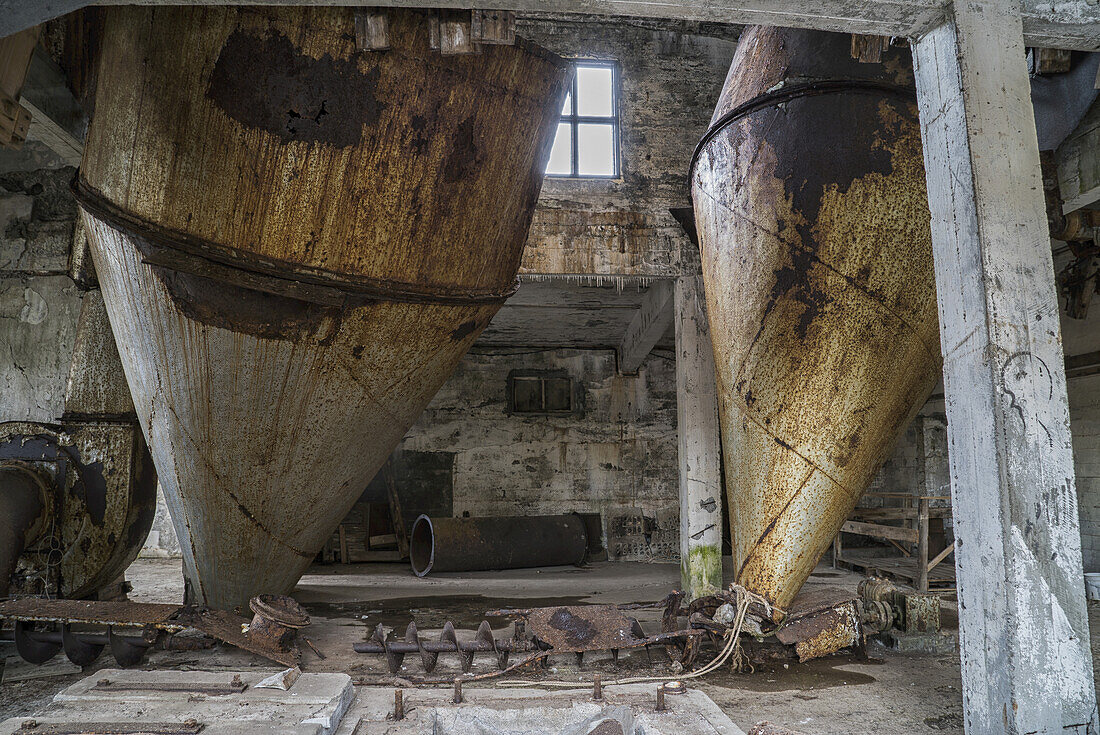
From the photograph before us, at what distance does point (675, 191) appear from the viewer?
7191 millimetres

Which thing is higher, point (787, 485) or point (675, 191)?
point (675, 191)

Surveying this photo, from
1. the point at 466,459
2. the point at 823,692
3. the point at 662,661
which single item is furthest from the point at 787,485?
the point at 466,459

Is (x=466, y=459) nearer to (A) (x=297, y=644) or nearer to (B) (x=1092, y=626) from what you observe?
(A) (x=297, y=644)

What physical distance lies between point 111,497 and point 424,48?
418 centimetres

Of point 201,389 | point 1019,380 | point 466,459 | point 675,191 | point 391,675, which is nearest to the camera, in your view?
point 1019,380

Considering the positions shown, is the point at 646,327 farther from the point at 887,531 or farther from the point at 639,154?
the point at 887,531

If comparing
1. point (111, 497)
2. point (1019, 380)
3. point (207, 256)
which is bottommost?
point (111, 497)

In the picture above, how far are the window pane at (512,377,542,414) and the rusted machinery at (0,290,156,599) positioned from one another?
247 inches

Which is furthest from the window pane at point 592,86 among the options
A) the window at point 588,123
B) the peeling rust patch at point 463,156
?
the peeling rust patch at point 463,156

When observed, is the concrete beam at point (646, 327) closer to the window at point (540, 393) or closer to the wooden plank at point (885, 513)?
the window at point (540, 393)

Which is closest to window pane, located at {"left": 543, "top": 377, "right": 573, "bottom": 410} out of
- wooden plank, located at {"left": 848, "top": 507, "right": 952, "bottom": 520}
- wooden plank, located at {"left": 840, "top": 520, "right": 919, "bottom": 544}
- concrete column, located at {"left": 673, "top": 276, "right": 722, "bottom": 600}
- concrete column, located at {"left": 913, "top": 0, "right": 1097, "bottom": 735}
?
concrete column, located at {"left": 673, "top": 276, "right": 722, "bottom": 600}

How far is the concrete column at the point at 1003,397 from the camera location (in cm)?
215

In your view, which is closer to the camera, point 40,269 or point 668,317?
point 40,269

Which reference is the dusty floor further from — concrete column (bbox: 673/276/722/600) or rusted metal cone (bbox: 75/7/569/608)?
rusted metal cone (bbox: 75/7/569/608)
